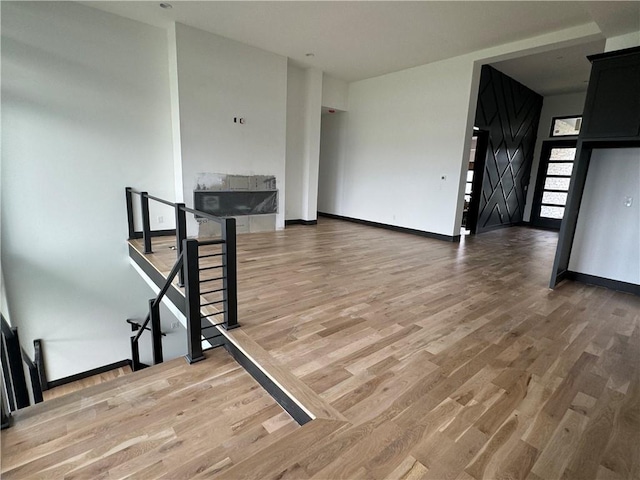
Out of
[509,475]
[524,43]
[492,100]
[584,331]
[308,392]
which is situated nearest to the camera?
[509,475]

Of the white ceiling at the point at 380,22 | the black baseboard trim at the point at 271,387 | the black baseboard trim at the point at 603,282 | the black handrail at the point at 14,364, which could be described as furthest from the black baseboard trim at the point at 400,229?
the black handrail at the point at 14,364

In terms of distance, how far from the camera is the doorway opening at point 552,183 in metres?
8.09

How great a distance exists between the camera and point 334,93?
7.45 meters

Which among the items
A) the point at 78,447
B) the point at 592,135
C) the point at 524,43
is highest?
the point at 524,43

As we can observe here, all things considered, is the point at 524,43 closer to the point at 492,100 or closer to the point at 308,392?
the point at 492,100

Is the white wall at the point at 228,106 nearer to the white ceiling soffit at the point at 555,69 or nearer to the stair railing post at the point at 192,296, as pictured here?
the stair railing post at the point at 192,296

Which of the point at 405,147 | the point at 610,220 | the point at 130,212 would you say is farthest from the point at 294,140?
the point at 610,220

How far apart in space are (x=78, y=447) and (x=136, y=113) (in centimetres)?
481

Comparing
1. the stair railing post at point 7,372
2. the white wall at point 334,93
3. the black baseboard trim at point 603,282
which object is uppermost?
the white wall at point 334,93

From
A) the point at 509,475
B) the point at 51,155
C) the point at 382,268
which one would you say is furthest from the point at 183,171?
the point at 509,475

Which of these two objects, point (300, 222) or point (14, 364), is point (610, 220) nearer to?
point (300, 222)

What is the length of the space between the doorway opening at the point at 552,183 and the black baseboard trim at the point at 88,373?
408 inches

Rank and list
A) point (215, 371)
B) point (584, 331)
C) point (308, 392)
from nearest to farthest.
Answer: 1. point (308, 392)
2. point (215, 371)
3. point (584, 331)

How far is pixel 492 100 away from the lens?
6566 millimetres
